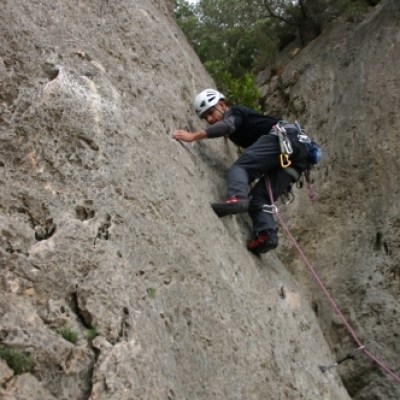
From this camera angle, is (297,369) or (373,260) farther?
(373,260)

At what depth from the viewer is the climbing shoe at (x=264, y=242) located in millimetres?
5855

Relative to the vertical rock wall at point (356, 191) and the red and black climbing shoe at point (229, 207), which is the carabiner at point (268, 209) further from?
the vertical rock wall at point (356, 191)

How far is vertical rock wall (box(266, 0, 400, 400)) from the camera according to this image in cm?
650

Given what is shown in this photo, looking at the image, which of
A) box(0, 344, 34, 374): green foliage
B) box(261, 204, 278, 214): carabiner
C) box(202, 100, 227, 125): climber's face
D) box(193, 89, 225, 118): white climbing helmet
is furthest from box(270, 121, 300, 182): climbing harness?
box(0, 344, 34, 374): green foliage

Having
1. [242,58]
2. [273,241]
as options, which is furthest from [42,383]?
[242,58]

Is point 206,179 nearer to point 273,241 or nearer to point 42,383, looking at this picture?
point 273,241

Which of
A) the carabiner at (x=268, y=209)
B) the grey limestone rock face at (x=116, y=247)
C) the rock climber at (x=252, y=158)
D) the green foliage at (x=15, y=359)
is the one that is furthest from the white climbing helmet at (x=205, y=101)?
the green foliage at (x=15, y=359)

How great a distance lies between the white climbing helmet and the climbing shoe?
1.56 m

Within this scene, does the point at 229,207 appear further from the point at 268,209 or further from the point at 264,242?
the point at 268,209

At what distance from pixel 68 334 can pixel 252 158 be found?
3284mm

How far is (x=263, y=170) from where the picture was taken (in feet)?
20.6

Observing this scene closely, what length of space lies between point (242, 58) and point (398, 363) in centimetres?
973

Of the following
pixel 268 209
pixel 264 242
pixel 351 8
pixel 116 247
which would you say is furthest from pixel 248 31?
pixel 116 247

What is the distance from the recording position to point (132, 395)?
3398 mm
